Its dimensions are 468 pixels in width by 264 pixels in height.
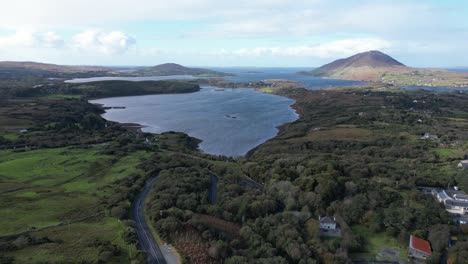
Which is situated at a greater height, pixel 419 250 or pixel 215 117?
pixel 215 117

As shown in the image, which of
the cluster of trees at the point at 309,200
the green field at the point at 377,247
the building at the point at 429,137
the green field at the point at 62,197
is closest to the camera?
the green field at the point at 62,197

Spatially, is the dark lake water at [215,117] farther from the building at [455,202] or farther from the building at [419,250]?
the building at [419,250]

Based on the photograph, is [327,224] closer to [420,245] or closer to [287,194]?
[287,194]

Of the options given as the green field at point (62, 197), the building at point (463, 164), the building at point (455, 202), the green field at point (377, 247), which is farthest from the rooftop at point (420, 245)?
the building at point (463, 164)

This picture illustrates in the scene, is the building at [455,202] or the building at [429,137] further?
the building at [429,137]

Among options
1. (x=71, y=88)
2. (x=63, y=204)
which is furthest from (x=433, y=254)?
(x=71, y=88)

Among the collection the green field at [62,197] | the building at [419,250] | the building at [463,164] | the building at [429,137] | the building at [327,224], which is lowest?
the building at [419,250]

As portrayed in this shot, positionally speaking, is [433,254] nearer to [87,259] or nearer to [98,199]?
[87,259]

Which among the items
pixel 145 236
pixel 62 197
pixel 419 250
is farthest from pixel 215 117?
pixel 419 250
